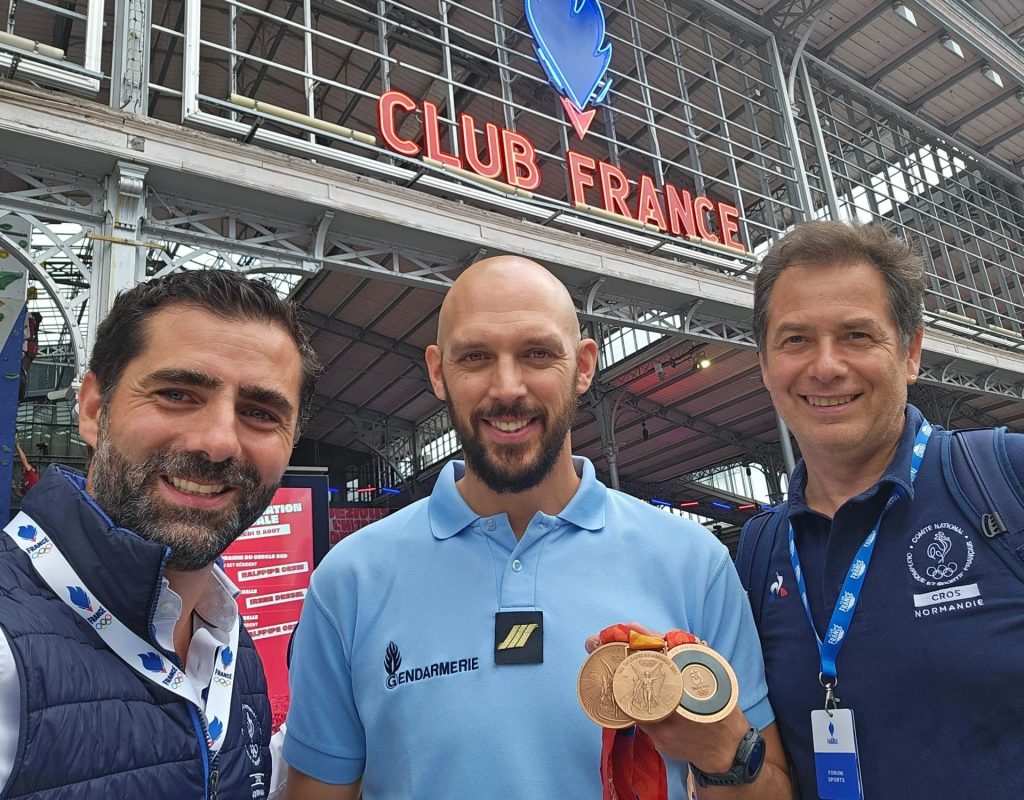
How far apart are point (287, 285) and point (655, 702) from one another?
63.3ft

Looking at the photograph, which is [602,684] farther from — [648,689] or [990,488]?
[990,488]

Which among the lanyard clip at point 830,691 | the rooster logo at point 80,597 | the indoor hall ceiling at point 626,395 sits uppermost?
the indoor hall ceiling at point 626,395

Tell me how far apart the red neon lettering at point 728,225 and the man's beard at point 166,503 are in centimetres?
1040

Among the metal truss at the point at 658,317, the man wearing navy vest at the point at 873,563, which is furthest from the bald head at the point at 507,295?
the metal truss at the point at 658,317

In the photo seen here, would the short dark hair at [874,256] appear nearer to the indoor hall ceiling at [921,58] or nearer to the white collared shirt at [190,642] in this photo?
the white collared shirt at [190,642]

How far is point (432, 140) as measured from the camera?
325 inches

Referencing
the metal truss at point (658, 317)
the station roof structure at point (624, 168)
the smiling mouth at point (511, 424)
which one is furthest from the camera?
the metal truss at point (658, 317)

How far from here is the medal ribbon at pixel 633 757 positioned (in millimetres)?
1251

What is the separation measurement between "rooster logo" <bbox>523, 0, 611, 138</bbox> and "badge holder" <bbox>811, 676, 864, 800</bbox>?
9.68 m

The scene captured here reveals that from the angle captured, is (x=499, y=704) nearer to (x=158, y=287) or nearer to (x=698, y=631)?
(x=698, y=631)

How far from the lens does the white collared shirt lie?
106cm

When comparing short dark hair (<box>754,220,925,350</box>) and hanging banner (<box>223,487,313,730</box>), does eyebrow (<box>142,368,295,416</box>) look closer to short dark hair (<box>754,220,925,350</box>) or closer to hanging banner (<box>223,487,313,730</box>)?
short dark hair (<box>754,220,925,350</box>)

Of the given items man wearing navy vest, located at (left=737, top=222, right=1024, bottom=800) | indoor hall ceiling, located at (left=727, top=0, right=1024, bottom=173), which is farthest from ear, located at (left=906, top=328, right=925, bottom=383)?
indoor hall ceiling, located at (left=727, top=0, right=1024, bottom=173)

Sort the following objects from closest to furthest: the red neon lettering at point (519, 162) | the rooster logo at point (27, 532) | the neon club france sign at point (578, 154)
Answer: the rooster logo at point (27, 532) → the neon club france sign at point (578, 154) → the red neon lettering at point (519, 162)
